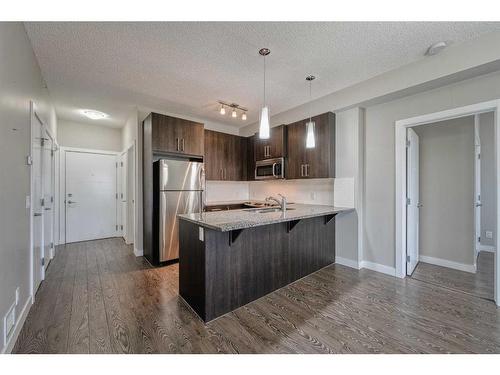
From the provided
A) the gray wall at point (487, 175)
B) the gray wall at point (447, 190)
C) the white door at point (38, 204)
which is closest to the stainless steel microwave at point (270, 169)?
the gray wall at point (447, 190)

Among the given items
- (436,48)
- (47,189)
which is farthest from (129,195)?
(436,48)

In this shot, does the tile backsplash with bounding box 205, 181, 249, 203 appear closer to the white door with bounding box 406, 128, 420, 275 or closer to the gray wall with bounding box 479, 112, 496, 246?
the white door with bounding box 406, 128, 420, 275

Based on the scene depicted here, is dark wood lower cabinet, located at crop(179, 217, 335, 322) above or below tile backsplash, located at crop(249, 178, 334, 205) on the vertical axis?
below

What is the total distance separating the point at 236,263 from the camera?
221 centimetres

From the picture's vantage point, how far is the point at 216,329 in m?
1.89

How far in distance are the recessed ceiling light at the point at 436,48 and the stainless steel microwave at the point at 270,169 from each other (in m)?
2.23

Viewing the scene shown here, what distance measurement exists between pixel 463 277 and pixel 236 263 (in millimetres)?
3064

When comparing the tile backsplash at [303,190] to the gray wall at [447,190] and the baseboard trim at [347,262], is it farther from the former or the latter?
the gray wall at [447,190]

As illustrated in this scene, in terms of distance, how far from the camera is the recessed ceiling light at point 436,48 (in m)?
2.19

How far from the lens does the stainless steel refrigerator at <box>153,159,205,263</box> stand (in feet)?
11.3

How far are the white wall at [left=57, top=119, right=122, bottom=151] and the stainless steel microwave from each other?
11.4ft

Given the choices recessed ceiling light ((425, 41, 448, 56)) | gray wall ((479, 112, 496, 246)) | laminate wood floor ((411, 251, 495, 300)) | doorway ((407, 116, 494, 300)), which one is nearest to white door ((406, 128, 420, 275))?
doorway ((407, 116, 494, 300))

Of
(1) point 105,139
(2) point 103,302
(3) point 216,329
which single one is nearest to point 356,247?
(3) point 216,329
